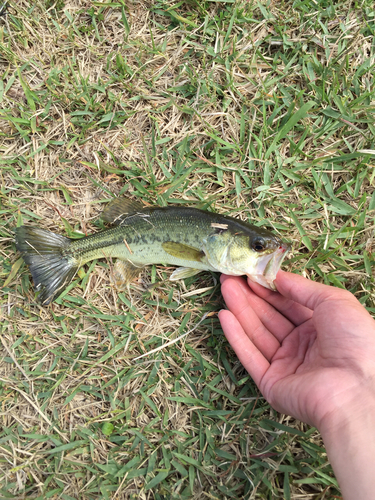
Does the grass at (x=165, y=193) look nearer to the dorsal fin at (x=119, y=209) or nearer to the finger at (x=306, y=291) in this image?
the dorsal fin at (x=119, y=209)

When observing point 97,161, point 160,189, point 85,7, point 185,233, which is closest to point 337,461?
point 185,233

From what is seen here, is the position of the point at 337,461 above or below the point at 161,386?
above

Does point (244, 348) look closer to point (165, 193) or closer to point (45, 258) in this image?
point (165, 193)

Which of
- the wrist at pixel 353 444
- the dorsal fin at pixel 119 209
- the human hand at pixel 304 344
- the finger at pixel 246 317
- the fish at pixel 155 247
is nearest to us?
the wrist at pixel 353 444

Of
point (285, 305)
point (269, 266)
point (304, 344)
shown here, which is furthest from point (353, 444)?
point (269, 266)

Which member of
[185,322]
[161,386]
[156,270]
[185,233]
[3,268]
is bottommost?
[161,386]

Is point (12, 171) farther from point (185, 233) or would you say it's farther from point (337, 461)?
point (337, 461)

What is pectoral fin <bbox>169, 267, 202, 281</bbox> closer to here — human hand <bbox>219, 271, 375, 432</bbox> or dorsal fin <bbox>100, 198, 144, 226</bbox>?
human hand <bbox>219, 271, 375, 432</bbox>

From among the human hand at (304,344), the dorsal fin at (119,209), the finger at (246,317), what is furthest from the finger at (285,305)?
the dorsal fin at (119,209)
